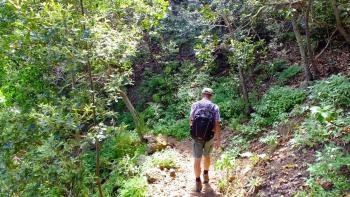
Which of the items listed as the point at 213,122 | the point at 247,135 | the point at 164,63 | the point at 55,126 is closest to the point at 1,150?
the point at 55,126

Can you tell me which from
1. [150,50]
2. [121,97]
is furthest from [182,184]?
[150,50]

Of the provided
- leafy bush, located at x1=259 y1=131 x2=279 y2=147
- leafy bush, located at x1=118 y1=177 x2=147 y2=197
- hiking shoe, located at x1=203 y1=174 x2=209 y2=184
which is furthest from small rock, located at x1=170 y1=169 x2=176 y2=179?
leafy bush, located at x1=259 y1=131 x2=279 y2=147

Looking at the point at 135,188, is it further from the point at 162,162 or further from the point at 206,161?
the point at 206,161

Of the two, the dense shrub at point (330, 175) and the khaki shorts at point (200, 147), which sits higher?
the khaki shorts at point (200, 147)

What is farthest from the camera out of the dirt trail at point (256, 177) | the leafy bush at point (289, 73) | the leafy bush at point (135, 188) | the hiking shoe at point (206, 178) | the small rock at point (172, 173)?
the leafy bush at point (289, 73)

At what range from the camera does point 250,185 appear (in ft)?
23.1

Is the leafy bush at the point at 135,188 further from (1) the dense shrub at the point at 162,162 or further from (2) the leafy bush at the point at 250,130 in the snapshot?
(2) the leafy bush at the point at 250,130

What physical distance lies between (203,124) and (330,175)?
8.65 feet

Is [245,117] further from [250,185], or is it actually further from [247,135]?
[250,185]

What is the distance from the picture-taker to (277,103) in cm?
1027

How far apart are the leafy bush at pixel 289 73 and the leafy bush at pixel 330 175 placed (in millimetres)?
6040

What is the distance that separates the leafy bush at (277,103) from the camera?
9820 millimetres

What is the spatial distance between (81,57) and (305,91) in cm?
654

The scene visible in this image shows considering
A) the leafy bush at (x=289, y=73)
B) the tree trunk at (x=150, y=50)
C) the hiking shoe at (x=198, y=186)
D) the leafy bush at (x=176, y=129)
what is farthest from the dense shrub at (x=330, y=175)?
the tree trunk at (x=150, y=50)
